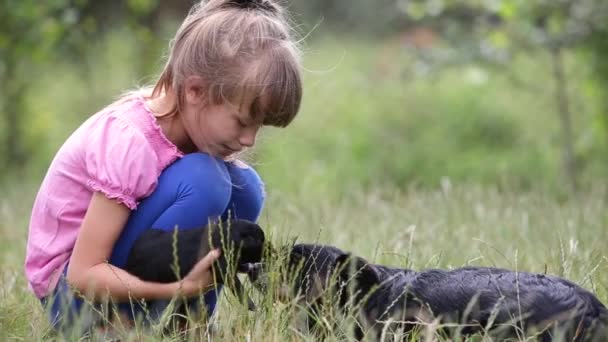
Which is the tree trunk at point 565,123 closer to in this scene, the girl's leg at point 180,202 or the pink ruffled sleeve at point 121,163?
the girl's leg at point 180,202

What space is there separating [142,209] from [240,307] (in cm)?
42

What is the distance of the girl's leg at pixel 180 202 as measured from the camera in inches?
113

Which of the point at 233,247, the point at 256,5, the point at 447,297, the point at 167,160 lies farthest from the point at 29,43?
the point at 447,297

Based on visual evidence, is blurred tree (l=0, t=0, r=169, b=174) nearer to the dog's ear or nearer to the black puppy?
the black puppy

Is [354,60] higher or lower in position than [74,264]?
lower

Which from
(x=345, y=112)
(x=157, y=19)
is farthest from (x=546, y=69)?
(x=157, y=19)

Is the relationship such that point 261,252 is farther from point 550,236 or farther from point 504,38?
point 504,38

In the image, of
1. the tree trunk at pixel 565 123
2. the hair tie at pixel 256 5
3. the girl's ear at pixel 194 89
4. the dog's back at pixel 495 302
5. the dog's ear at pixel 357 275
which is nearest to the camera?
the dog's back at pixel 495 302

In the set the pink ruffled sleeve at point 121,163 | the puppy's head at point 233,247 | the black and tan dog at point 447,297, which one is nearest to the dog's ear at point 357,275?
the black and tan dog at point 447,297

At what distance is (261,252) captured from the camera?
2.87m

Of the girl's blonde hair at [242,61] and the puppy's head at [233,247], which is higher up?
the girl's blonde hair at [242,61]

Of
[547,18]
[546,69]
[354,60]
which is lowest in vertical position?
[354,60]

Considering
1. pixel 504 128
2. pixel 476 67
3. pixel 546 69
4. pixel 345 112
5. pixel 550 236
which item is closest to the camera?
pixel 550 236

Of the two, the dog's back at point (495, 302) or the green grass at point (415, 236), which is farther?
the green grass at point (415, 236)
